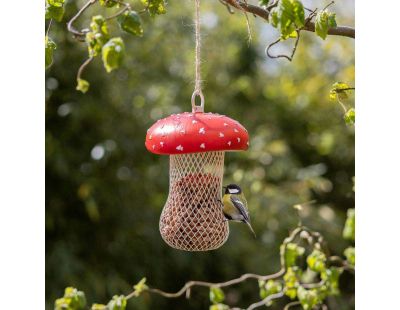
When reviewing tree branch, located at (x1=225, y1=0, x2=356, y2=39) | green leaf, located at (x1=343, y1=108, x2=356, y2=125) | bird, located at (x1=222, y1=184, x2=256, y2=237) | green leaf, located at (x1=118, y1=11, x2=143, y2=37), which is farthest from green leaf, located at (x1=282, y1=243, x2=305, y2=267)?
green leaf, located at (x1=118, y1=11, x2=143, y2=37)

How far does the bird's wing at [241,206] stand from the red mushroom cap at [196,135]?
168 mm

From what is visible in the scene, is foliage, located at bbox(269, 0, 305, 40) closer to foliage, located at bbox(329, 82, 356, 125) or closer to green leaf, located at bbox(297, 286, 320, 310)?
foliage, located at bbox(329, 82, 356, 125)

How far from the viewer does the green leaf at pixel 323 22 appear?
1.52 metres

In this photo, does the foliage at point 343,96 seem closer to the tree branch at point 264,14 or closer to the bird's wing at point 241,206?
the tree branch at point 264,14

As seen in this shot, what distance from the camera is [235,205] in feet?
6.03

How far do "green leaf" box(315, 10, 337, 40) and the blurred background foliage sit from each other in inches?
83.1

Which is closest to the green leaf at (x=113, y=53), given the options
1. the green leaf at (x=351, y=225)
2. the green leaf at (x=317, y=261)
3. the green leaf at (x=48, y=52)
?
the green leaf at (x=48, y=52)

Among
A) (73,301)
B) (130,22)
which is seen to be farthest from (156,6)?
(73,301)

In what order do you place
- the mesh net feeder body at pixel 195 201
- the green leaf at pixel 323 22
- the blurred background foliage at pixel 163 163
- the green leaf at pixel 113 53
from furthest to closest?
the blurred background foliage at pixel 163 163 < the mesh net feeder body at pixel 195 201 < the green leaf at pixel 323 22 < the green leaf at pixel 113 53

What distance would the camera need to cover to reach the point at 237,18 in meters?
6.95

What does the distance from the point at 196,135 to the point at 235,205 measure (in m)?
0.27

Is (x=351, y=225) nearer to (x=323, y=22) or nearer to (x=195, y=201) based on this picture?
(x=195, y=201)

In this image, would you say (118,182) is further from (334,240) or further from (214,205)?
(214,205)

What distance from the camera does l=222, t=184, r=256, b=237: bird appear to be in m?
1.82
